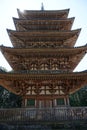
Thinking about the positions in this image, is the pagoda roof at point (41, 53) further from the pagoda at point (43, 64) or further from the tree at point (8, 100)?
the tree at point (8, 100)

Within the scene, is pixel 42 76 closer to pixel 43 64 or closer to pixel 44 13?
pixel 43 64

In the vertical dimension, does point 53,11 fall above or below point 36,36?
above

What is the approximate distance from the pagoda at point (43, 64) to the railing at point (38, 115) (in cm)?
209

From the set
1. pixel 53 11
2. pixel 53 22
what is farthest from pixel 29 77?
pixel 53 11

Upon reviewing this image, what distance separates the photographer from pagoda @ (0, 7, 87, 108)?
615 inches

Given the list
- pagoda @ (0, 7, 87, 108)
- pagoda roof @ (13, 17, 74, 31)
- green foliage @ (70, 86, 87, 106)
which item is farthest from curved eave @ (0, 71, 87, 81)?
green foliage @ (70, 86, 87, 106)

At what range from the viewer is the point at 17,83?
1630cm

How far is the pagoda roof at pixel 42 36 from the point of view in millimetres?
18719

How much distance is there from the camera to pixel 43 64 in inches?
708

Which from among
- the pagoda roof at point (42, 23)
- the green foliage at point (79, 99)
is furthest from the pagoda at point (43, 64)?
the green foliage at point (79, 99)

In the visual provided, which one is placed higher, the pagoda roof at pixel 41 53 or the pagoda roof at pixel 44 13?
the pagoda roof at pixel 44 13

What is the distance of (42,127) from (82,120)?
317 centimetres

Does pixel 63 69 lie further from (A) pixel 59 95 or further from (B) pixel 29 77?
(B) pixel 29 77

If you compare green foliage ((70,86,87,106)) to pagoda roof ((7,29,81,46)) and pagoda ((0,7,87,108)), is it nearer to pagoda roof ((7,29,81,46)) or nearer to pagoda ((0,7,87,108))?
pagoda ((0,7,87,108))
